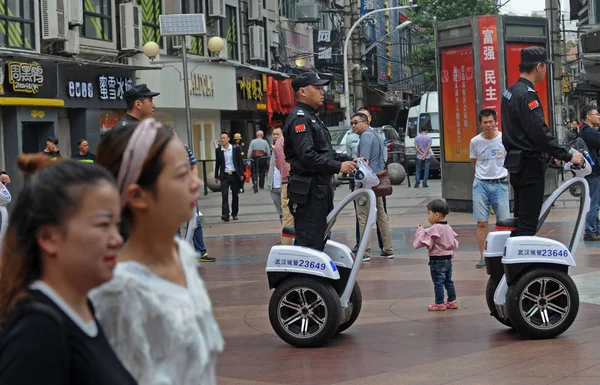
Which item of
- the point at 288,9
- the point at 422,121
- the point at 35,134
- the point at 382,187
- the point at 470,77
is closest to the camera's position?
the point at 382,187

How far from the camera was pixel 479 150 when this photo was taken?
39.0 feet

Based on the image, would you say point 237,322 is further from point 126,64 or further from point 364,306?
point 126,64

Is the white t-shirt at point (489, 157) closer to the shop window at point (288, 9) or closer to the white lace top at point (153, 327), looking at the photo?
the white lace top at point (153, 327)

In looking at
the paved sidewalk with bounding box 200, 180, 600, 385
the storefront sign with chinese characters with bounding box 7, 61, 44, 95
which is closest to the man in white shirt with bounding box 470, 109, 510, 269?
the paved sidewalk with bounding box 200, 180, 600, 385

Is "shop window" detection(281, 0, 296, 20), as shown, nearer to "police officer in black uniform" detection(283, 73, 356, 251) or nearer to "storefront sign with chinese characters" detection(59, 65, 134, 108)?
"storefront sign with chinese characters" detection(59, 65, 134, 108)

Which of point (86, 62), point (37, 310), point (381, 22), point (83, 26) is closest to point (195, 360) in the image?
point (37, 310)

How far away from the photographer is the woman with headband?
8.67 ft

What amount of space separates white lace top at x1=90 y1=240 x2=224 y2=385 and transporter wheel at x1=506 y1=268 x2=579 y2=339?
5246 millimetres

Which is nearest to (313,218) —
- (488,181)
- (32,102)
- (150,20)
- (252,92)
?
(488,181)

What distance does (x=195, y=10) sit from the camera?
120ft

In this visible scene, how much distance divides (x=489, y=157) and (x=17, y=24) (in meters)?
16.4

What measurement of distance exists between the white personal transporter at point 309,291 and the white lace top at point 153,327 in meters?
4.88

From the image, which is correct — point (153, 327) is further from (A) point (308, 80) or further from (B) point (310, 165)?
(A) point (308, 80)

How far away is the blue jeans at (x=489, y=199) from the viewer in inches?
460
